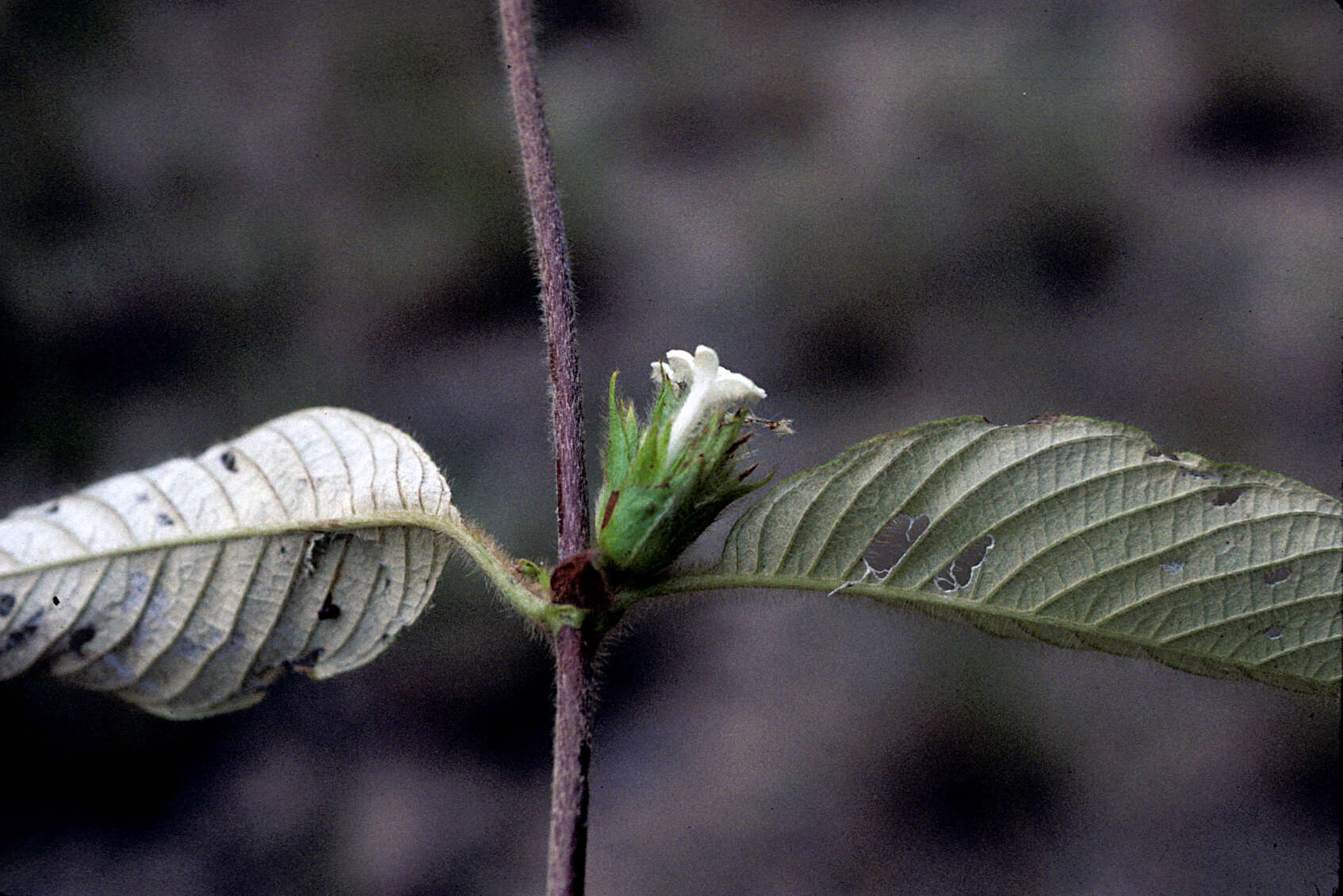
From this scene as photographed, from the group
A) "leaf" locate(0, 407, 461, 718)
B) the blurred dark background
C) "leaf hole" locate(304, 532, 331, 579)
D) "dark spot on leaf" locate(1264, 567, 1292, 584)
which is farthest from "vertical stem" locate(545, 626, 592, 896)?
the blurred dark background

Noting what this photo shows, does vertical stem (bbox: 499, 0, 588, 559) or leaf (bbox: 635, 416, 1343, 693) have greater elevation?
vertical stem (bbox: 499, 0, 588, 559)

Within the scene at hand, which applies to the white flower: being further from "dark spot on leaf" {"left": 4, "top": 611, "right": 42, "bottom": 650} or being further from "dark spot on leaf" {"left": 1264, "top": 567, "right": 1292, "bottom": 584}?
A: "dark spot on leaf" {"left": 4, "top": 611, "right": 42, "bottom": 650}

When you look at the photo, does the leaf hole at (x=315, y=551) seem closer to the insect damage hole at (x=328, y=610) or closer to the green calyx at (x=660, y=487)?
the insect damage hole at (x=328, y=610)

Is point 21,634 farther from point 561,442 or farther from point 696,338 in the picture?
point 696,338

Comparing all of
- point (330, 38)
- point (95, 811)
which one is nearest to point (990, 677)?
point (95, 811)

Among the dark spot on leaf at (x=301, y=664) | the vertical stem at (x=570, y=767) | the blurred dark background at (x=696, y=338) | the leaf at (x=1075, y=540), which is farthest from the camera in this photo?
the blurred dark background at (x=696, y=338)

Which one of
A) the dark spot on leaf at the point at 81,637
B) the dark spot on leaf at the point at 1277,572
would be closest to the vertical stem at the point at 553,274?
the dark spot on leaf at the point at 81,637

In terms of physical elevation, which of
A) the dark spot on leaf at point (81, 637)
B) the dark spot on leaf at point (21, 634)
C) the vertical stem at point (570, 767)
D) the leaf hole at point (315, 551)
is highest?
the leaf hole at point (315, 551)
